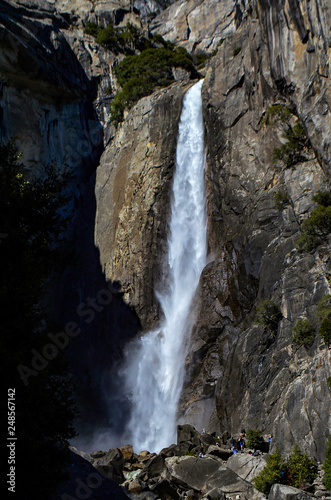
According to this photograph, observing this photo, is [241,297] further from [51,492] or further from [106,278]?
[51,492]

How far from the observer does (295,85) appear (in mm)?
27172

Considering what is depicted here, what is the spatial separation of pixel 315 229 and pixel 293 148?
7.00 m

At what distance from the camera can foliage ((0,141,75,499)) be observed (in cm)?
1038

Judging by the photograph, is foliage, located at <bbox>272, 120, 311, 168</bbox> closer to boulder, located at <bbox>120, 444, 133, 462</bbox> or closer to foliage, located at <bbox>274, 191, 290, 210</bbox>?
foliage, located at <bbox>274, 191, 290, 210</bbox>

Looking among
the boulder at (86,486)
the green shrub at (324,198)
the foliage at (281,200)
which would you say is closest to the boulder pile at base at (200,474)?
the boulder at (86,486)

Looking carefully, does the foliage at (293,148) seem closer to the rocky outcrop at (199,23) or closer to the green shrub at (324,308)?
the green shrub at (324,308)

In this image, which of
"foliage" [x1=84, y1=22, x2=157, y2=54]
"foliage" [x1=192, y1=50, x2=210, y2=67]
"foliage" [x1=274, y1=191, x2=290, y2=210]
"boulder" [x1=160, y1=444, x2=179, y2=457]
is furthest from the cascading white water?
"foliage" [x1=192, y1=50, x2=210, y2=67]

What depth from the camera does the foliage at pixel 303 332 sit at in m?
19.6

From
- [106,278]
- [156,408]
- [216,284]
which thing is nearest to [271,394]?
[216,284]

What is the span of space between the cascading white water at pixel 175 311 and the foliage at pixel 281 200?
25.1 ft

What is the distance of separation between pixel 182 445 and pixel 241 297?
9.82 metres

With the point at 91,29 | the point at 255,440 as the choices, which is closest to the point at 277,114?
the point at 255,440

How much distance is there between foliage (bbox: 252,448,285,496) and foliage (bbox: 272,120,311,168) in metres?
17.9

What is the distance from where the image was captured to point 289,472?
14695 millimetres
